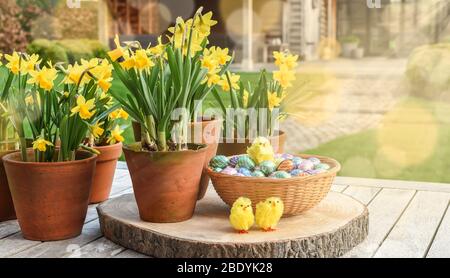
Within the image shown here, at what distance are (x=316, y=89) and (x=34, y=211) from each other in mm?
7922

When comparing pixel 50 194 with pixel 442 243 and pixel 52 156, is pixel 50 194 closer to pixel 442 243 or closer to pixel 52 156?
pixel 52 156

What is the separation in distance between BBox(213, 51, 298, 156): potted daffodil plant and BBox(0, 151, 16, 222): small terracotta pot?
0.85 m

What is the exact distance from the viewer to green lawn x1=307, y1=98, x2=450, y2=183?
5.02 meters

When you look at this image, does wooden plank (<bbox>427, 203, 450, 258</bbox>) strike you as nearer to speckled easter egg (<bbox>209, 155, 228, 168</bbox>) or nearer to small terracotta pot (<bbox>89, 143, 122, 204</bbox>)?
speckled easter egg (<bbox>209, 155, 228, 168</bbox>)

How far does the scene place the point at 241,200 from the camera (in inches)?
83.5

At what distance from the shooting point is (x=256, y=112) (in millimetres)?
2803

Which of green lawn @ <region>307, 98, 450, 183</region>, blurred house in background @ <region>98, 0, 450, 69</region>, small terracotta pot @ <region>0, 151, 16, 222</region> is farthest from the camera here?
blurred house in background @ <region>98, 0, 450, 69</region>

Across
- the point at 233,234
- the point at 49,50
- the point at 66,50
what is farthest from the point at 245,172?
the point at 66,50

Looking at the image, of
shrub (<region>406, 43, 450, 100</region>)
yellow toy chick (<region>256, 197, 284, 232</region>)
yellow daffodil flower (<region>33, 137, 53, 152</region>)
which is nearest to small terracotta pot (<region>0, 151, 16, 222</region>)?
yellow daffodil flower (<region>33, 137, 53, 152</region>)

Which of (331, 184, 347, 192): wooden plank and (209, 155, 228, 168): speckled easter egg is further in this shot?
(331, 184, 347, 192): wooden plank

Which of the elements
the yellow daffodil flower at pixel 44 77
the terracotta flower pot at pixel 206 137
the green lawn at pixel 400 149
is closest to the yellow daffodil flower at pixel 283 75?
the terracotta flower pot at pixel 206 137

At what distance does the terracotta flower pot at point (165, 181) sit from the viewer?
2.16 meters

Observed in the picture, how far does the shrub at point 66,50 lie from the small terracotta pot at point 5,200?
8153 millimetres

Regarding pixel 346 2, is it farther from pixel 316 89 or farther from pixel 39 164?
pixel 39 164
